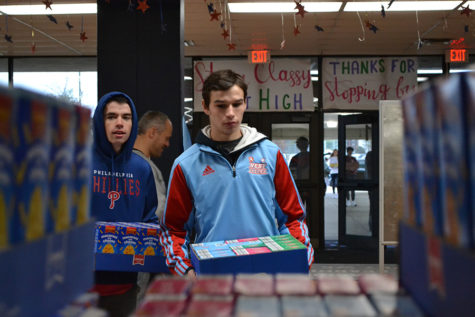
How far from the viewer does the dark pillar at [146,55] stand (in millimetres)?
3502

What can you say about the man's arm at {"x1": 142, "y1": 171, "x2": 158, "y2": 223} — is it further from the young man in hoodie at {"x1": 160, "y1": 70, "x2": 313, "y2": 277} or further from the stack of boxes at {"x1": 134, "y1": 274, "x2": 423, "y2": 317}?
the stack of boxes at {"x1": 134, "y1": 274, "x2": 423, "y2": 317}

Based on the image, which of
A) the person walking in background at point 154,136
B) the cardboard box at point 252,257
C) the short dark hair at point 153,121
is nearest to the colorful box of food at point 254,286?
the cardboard box at point 252,257

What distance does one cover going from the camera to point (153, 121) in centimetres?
314

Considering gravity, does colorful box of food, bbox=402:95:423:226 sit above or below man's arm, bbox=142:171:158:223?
above

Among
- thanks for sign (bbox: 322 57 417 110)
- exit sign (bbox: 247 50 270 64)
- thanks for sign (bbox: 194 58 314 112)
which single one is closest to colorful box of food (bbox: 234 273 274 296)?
exit sign (bbox: 247 50 270 64)

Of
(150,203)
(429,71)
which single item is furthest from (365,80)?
(150,203)

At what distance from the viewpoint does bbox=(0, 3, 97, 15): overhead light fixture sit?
4570 millimetres

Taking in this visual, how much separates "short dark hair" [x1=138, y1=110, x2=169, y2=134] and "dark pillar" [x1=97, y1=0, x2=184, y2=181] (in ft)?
0.91

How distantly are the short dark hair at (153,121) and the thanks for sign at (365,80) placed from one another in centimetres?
413

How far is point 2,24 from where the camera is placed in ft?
17.0

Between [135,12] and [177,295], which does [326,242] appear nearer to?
[135,12]

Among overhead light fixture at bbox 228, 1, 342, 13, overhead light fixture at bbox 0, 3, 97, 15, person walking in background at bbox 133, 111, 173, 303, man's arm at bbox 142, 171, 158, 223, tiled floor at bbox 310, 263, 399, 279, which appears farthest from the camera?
tiled floor at bbox 310, 263, 399, 279

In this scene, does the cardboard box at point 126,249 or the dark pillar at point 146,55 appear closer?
the cardboard box at point 126,249

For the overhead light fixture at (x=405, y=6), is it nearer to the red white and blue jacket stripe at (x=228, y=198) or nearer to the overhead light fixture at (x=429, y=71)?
the overhead light fixture at (x=429, y=71)
